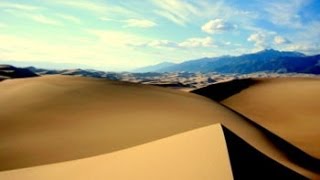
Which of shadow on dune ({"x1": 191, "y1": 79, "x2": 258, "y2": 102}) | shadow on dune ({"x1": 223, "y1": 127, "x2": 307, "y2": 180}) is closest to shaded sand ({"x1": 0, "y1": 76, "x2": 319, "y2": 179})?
shadow on dune ({"x1": 223, "y1": 127, "x2": 307, "y2": 180})

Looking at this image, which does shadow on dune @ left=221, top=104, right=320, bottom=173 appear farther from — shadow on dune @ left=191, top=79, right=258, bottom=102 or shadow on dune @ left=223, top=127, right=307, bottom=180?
shadow on dune @ left=191, top=79, right=258, bottom=102

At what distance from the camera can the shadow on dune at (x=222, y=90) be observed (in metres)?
38.8

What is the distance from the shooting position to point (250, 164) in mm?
8789

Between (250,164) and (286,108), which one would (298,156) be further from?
(286,108)

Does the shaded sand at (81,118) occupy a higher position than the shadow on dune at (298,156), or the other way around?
the shaded sand at (81,118)

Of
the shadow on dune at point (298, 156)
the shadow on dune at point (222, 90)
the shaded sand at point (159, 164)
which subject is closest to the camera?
the shaded sand at point (159, 164)

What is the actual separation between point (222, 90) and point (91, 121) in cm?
2536

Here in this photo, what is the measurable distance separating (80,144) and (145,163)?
5352mm

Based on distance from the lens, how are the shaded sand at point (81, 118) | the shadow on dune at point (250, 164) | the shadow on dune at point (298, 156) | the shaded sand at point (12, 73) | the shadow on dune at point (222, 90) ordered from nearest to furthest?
the shadow on dune at point (250, 164) → the shaded sand at point (81, 118) → the shadow on dune at point (298, 156) → the shadow on dune at point (222, 90) → the shaded sand at point (12, 73)

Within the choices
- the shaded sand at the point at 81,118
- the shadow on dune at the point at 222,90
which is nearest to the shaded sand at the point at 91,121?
the shaded sand at the point at 81,118

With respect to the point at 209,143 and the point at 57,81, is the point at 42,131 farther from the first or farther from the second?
the point at 57,81

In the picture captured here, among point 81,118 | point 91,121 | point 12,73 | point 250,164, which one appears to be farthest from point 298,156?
point 12,73

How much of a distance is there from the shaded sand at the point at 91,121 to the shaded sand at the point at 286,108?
11.4 feet

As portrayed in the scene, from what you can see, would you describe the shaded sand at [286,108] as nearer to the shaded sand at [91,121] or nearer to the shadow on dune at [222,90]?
the shadow on dune at [222,90]
